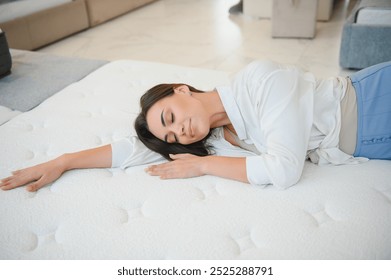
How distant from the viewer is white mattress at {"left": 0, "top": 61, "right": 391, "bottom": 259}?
A: 38.0 inches

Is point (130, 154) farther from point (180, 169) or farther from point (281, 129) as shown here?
point (281, 129)

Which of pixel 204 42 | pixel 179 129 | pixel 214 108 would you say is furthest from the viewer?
pixel 204 42

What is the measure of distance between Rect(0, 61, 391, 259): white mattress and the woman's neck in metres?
0.21

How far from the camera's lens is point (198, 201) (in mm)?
1125

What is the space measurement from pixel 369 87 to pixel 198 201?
70cm

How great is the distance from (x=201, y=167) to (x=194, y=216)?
0.66 ft

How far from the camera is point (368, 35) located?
8.50ft

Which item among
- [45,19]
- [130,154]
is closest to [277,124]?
[130,154]

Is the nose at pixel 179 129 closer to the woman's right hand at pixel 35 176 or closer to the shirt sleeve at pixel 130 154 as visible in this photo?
the shirt sleeve at pixel 130 154

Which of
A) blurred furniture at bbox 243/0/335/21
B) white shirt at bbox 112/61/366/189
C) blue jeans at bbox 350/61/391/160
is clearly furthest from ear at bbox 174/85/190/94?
blurred furniture at bbox 243/0/335/21

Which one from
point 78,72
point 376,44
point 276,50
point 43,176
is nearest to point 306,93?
point 43,176

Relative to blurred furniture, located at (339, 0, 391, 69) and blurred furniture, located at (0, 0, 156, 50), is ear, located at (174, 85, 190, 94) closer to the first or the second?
blurred furniture, located at (339, 0, 391, 69)

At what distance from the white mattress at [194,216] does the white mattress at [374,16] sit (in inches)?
69.8

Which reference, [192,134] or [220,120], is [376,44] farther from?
[192,134]
